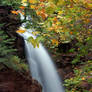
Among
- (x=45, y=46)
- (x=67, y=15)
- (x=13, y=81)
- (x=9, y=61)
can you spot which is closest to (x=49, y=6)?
(x=67, y=15)

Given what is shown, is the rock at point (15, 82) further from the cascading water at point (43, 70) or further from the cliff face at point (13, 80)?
the cascading water at point (43, 70)

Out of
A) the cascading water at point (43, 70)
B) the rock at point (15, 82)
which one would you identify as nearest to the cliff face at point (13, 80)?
the rock at point (15, 82)

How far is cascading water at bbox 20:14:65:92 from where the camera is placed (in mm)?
8430

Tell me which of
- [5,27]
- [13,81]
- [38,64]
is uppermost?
[5,27]

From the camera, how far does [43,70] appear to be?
9.00m

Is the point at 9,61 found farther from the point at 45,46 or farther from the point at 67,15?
the point at 45,46

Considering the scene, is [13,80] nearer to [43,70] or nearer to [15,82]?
[15,82]

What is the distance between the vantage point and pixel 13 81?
5.46 meters

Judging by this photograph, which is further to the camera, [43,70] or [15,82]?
[43,70]

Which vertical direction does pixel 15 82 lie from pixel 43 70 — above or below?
above

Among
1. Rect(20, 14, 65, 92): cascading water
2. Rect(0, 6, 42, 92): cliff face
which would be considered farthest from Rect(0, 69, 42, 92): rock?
Rect(20, 14, 65, 92): cascading water

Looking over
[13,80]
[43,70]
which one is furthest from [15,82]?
[43,70]

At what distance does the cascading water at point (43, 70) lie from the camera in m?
8.43

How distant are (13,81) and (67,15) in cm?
416
